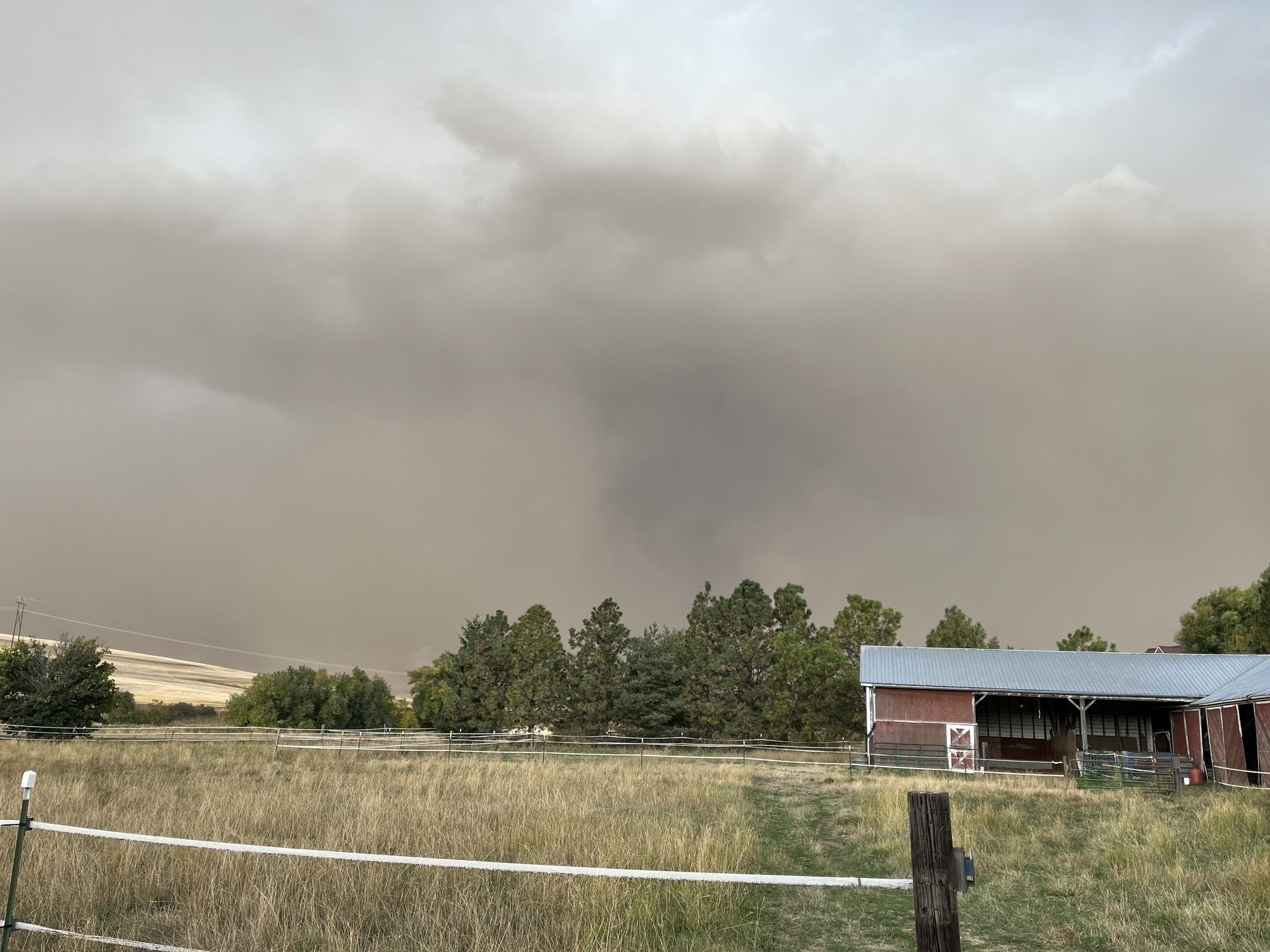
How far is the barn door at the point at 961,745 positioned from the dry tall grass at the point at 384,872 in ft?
64.4

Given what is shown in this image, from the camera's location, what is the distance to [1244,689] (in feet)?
88.3

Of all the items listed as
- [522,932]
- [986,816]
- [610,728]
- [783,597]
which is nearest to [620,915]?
[522,932]

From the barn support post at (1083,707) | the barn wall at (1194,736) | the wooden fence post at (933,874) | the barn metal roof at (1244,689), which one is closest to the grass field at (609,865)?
the wooden fence post at (933,874)

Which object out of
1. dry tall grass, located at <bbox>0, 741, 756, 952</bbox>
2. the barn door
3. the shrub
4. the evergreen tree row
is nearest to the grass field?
dry tall grass, located at <bbox>0, 741, 756, 952</bbox>

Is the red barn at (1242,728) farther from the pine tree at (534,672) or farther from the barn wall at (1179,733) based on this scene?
the pine tree at (534,672)

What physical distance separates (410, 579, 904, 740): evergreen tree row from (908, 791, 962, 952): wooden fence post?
4596cm

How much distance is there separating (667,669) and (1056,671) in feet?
83.0

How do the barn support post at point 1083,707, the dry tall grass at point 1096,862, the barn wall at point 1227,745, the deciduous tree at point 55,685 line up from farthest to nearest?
the deciduous tree at point 55,685 < the barn support post at point 1083,707 < the barn wall at point 1227,745 < the dry tall grass at point 1096,862

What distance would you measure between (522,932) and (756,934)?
2.20 m

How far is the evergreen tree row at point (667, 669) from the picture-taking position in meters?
51.4

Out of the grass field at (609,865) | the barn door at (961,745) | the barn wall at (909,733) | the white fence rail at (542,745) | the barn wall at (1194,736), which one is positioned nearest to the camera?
the grass field at (609,865)

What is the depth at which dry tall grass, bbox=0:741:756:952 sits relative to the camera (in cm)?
679

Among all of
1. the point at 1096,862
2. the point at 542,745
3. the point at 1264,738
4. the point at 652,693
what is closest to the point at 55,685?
the point at 542,745

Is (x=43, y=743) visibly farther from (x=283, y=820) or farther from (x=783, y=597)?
(x=783, y=597)
